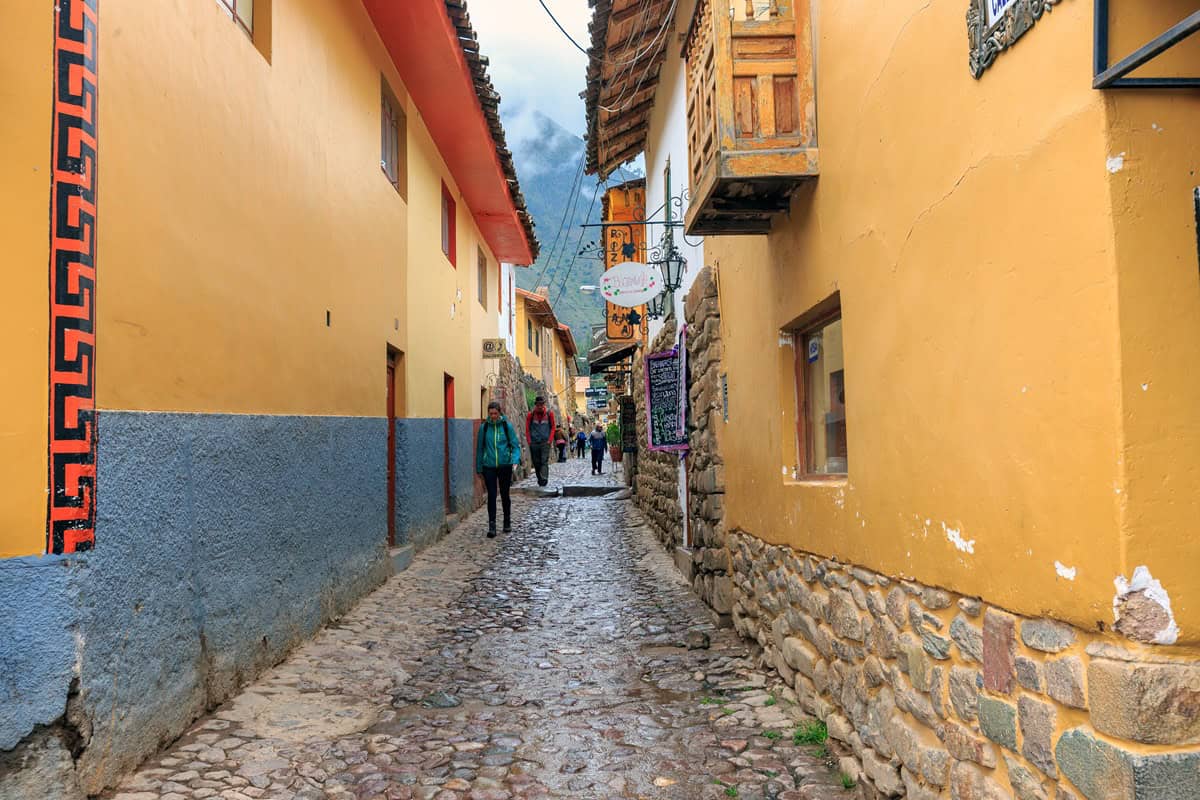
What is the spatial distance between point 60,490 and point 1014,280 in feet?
10.6

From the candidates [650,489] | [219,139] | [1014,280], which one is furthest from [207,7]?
[650,489]

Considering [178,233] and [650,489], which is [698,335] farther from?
[650,489]

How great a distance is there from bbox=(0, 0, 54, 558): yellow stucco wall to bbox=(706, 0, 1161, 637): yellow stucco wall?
3.11 metres

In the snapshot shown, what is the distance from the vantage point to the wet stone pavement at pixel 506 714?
356 centimetres

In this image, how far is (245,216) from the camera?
476 centimetres

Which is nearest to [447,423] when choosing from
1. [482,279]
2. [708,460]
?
[482,279]

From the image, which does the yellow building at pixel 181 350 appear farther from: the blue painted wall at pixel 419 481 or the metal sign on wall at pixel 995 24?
the metal sign on wall at pixel 995 24

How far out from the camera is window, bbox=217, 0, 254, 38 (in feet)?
15.9

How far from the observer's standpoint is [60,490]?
301 cm

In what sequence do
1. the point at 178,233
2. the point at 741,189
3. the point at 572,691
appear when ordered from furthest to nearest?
the point at 572,691 → the point at 741,189 → the point at 178,233

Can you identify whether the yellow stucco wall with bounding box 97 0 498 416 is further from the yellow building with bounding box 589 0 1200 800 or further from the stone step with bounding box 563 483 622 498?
the stone step with bounding box 563 483 622 498

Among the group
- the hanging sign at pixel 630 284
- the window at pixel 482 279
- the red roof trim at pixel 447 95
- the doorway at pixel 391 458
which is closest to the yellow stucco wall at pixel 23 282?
the red roof trim at pixel 447 95

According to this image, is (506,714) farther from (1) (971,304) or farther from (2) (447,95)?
(2) (447,95)

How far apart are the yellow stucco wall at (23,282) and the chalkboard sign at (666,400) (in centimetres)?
582
